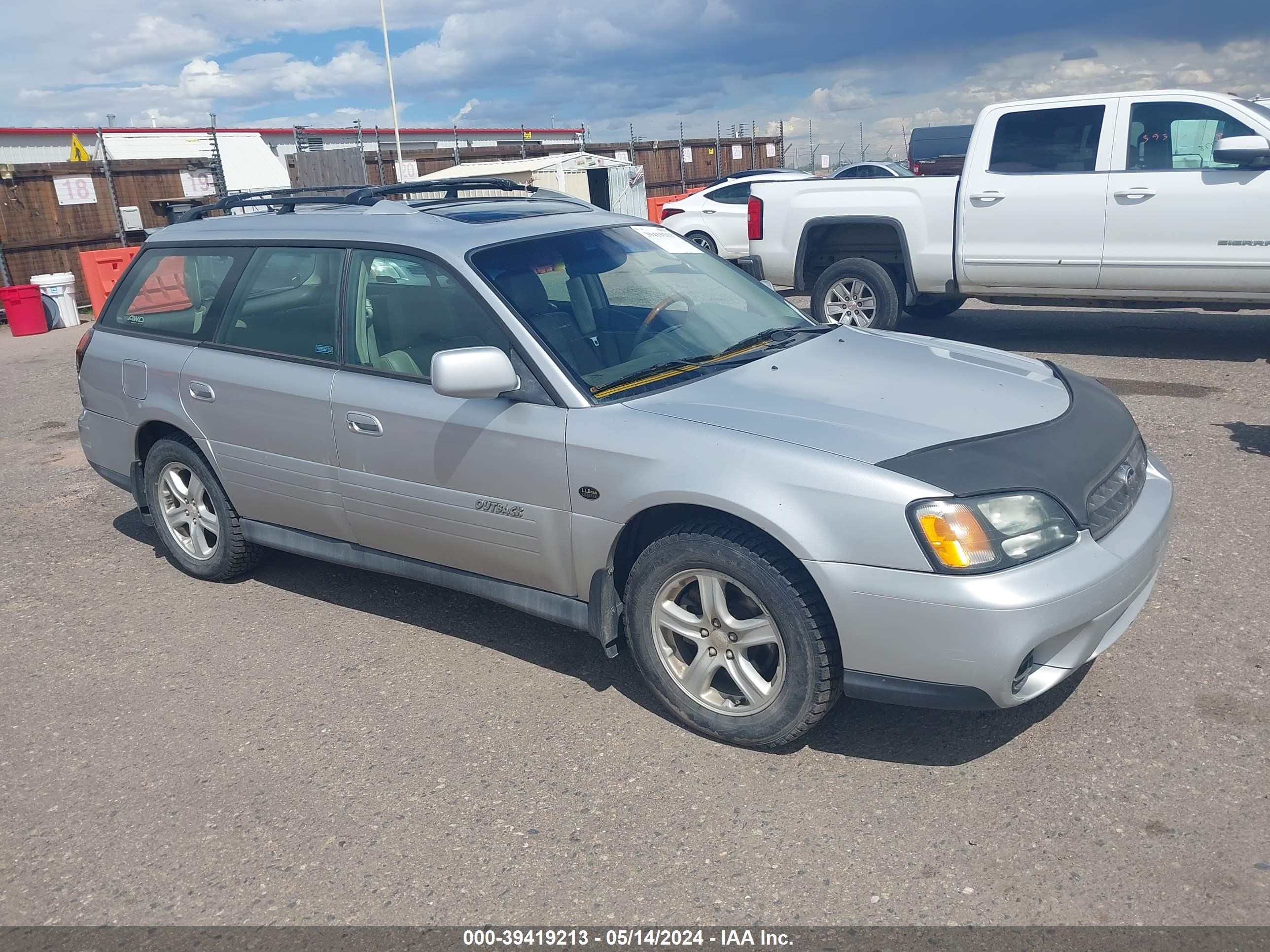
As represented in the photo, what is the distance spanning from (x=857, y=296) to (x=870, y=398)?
6513mm

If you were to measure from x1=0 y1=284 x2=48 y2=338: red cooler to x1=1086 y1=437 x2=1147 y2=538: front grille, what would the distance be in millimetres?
15763

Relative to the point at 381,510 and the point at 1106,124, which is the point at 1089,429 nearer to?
the point at 381,510

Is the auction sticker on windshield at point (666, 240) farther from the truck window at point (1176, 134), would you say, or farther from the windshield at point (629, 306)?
the truck window at point (1176, 134)

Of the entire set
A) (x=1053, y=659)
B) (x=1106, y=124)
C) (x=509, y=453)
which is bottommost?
(x=1053, y=659)

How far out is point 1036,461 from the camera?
10.5 feet

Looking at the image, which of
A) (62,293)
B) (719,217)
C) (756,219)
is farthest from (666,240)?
(62,293)

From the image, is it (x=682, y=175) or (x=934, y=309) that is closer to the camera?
(x=934, y=309)

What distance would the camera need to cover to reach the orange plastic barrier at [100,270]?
16312mm

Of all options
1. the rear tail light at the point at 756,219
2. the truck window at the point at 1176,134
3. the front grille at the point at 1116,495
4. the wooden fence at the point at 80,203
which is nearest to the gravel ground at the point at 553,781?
the front grille at the point at 1116,495

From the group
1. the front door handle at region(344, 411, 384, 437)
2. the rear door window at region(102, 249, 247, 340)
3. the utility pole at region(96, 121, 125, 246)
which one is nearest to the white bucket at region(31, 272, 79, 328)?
the utility pole at region(96, 121, 125, 246)

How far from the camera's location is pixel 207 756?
3.67 m

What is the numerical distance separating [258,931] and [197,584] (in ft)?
9.18

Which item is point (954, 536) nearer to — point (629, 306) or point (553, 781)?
point (553, 781)

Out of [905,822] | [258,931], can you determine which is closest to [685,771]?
[905,822]
